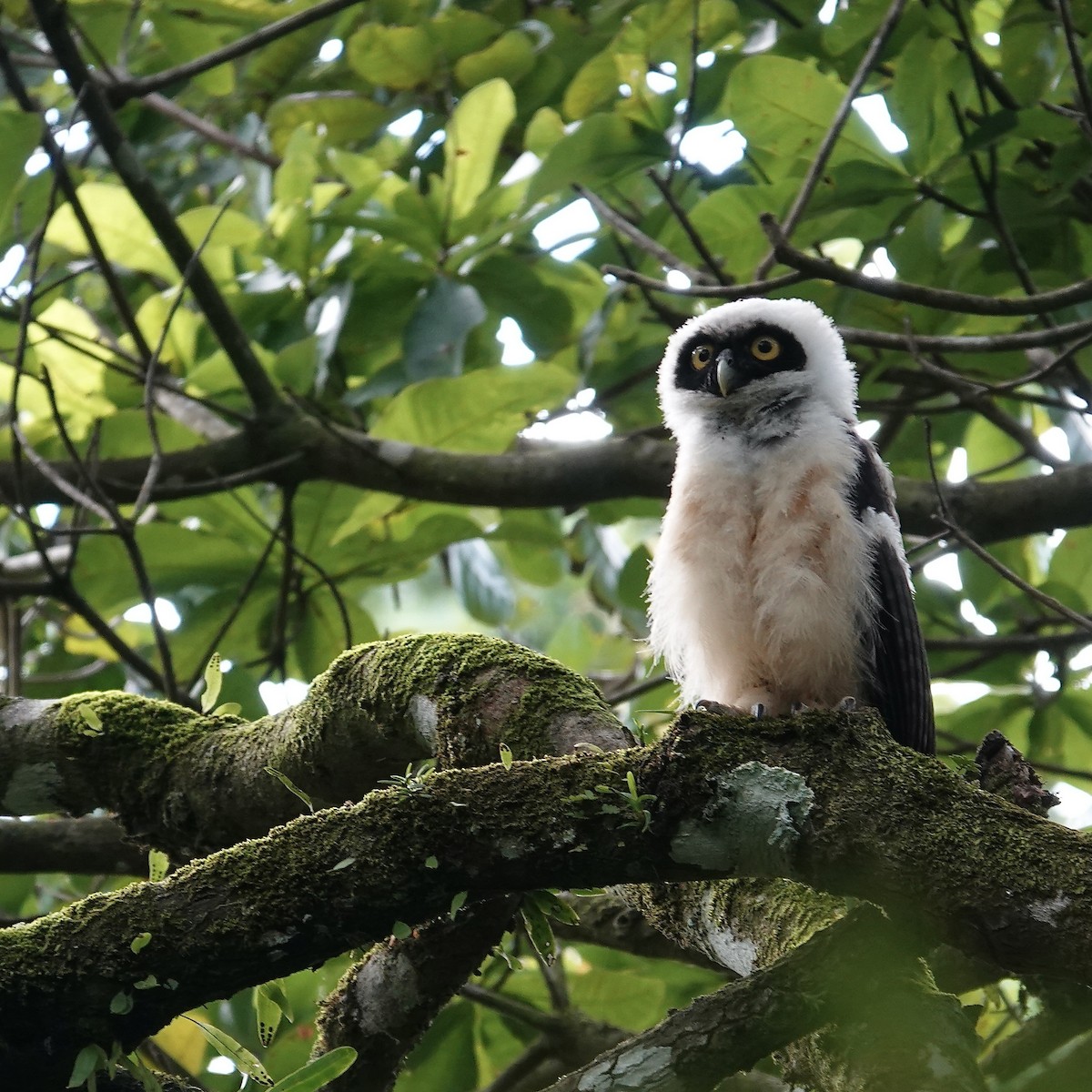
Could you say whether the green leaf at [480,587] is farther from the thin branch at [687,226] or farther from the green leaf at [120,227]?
the thin branch at [687,226]

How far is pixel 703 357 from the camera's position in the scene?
15.0ft

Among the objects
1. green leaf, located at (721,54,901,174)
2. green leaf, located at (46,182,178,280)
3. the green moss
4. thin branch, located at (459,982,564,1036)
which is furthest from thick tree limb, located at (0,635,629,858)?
green leaf, located at (46,182,178,280)

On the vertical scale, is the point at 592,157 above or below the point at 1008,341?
above

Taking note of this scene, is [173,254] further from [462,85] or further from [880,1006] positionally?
[880,1006]

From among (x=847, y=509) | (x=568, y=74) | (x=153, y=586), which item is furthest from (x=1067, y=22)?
(x=153, y=586)

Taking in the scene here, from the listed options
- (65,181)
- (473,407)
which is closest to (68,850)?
(473,407)

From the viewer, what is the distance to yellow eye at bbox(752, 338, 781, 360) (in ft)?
14.5

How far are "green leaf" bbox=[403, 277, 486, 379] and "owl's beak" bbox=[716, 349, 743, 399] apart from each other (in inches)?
41.4

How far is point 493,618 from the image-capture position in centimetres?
592

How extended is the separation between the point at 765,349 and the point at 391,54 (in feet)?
7.37

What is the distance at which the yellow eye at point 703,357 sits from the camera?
453 centimetres

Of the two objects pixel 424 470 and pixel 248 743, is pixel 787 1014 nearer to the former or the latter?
pixel 248 743

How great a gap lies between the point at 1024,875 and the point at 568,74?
468 centimetres

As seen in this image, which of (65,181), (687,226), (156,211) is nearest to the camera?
(687,226)
